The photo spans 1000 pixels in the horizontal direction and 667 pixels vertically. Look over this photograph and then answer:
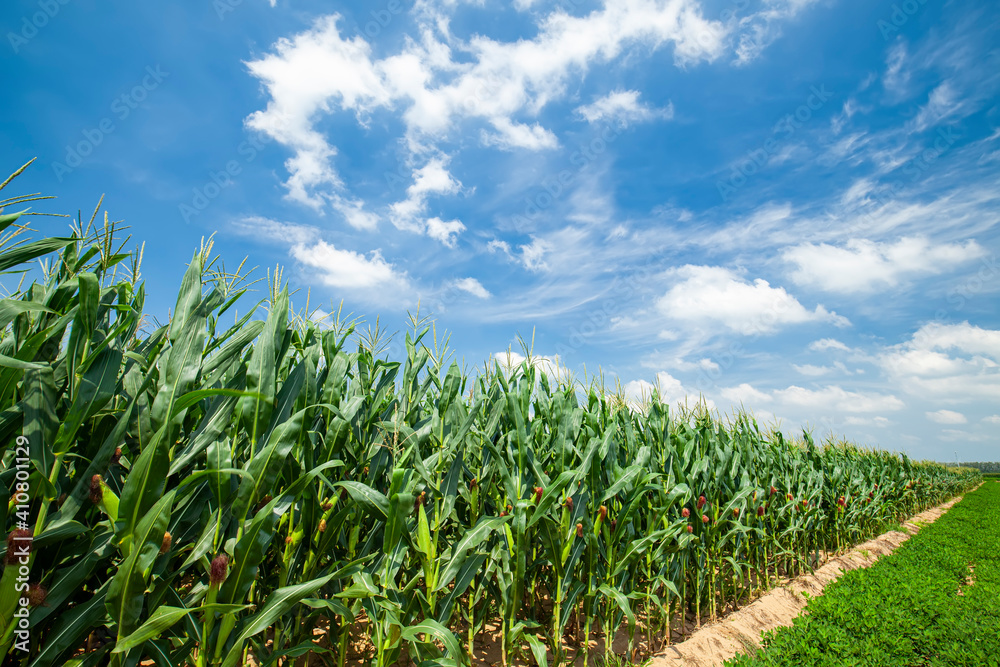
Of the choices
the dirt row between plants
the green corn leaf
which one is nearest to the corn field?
the green corn leaf

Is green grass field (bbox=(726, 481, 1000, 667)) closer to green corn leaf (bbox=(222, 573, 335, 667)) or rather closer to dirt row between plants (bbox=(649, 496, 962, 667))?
dirt row between plants (bbox=(649, 496, 962, 667))

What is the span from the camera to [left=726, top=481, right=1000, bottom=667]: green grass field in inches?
143

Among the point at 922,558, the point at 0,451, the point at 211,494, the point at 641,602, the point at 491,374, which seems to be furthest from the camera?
the point at 922,558

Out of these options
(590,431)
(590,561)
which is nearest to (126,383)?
(590,561)

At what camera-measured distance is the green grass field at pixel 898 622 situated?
11.9ft

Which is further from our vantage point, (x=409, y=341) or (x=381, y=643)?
(x=409, y=341)

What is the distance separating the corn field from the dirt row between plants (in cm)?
33

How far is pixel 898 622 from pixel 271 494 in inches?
227

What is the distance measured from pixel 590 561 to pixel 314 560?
75.8 inches

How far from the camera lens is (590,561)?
10.4 ft

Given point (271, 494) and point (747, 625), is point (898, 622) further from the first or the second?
point (271, 494)

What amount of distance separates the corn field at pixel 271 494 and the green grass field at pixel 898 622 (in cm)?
93

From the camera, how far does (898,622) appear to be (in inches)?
169

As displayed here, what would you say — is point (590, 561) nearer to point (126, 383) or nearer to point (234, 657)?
point (234, 657)
